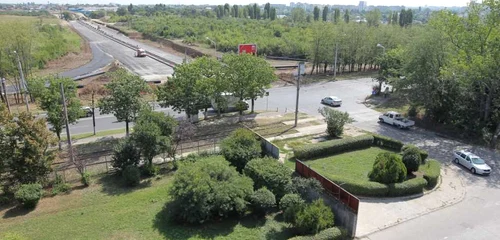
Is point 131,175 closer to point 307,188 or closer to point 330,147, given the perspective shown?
point 307,188

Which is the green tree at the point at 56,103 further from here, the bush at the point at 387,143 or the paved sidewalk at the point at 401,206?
the bush at the point at 387,143

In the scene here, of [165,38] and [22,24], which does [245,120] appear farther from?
[165,38]

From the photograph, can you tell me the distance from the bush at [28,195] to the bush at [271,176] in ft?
43.6

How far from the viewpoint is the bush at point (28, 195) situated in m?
22.3

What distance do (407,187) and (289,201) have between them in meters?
8.55

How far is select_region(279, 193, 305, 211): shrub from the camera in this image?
67.8ft

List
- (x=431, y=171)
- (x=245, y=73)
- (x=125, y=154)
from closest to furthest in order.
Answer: (x=431, y=171), (x=125, y=154), (x=245, y=73)

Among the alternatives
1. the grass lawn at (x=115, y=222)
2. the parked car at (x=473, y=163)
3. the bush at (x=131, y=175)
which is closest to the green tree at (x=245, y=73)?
the bush at (x=131, y=175)

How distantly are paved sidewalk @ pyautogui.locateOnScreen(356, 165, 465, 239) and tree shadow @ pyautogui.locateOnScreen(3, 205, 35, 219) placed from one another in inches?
780

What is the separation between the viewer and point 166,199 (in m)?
23.3

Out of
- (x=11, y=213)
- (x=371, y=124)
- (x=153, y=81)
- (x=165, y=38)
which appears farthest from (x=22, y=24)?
(x=165, y=38)

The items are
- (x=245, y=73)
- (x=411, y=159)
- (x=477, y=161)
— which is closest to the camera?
(x=411, y=159)

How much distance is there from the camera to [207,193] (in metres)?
19.8

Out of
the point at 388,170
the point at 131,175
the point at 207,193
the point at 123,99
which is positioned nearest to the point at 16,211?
the point at 131,175
